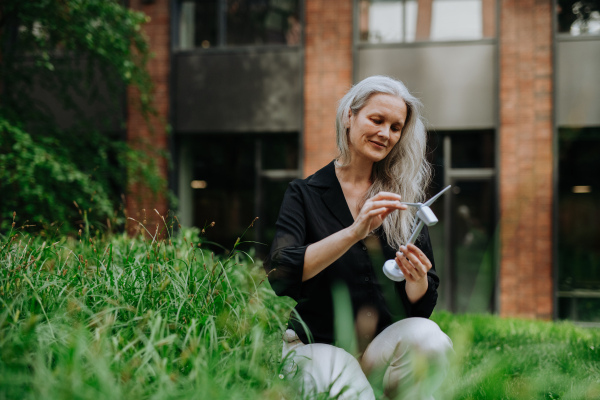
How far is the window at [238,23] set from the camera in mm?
8805

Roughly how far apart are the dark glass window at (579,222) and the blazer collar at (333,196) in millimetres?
6740

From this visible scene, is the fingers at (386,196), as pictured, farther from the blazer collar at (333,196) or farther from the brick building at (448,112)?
the brick building at (448,112)

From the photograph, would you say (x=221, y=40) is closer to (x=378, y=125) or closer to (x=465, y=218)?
(x=465, y=218)

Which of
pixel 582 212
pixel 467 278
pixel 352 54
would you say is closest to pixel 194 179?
pixel 352 54

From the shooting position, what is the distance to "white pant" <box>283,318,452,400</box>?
2.23 m

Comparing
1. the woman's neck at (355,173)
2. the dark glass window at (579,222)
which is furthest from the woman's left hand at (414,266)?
the dark glass window at (579,222)

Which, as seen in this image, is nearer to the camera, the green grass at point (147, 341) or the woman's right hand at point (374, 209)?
the green grass at point (147, 341)

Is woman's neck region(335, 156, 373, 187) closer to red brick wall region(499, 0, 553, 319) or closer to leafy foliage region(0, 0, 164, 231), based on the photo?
leafy foliage region(0, 0, 164, 231)

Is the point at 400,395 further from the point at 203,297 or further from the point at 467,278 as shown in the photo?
the point at 467,278

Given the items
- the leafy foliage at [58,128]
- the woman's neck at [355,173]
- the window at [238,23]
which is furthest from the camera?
the window at [238,23]

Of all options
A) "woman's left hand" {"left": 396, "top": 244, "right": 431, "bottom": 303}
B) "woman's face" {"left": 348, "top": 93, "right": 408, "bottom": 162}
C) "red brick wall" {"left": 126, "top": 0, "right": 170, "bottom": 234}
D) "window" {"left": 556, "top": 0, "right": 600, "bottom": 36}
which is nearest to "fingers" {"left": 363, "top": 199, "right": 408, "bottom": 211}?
"woman's left hand" {"left": 396, "top": 244, "right": 431, "bottom": 303}

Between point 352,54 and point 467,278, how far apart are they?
4.08 m

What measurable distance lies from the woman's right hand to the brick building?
6.26 meters

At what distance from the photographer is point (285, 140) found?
8859 mm
